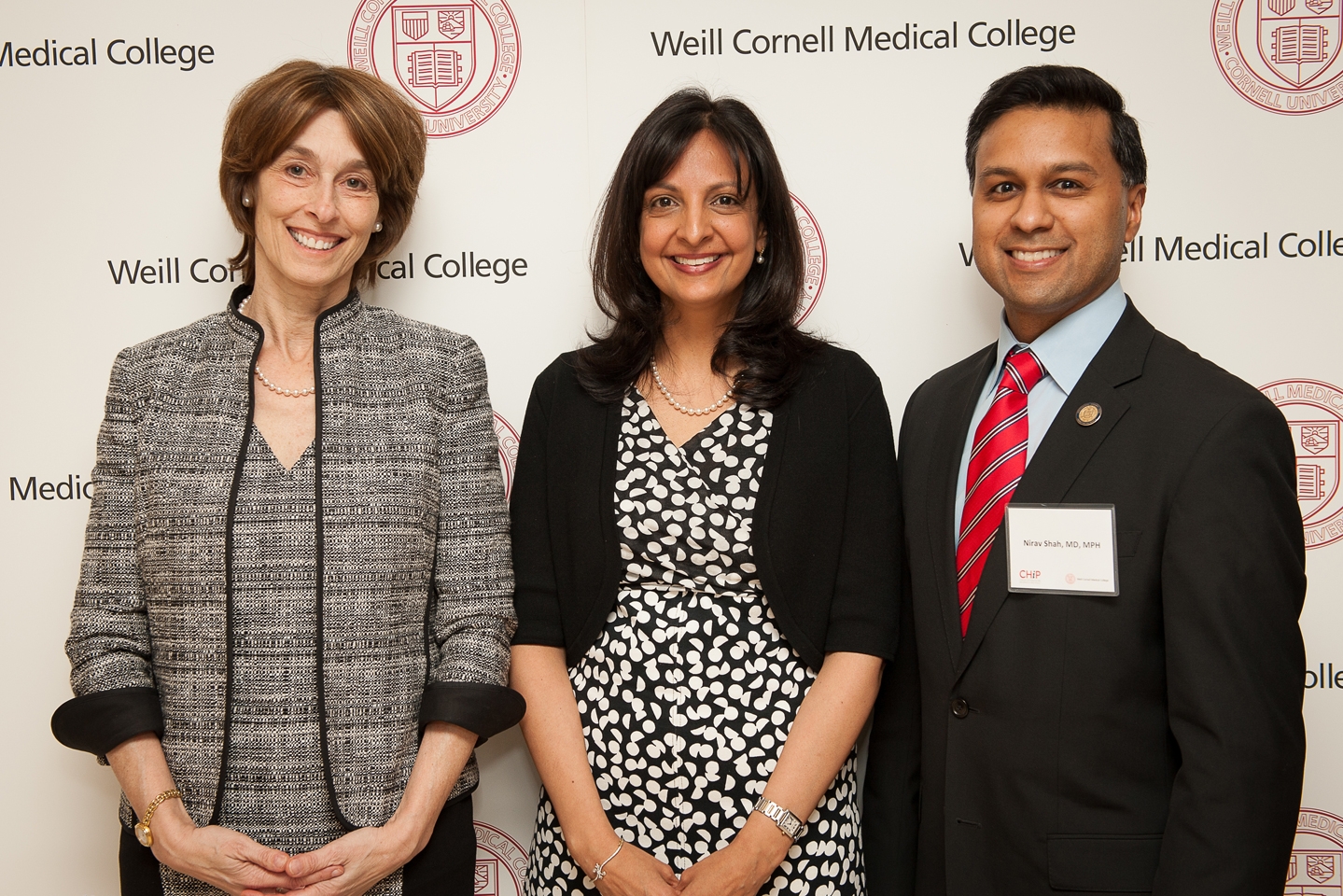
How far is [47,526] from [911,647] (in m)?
1.96

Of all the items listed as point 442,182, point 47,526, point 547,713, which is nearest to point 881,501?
point 547,713

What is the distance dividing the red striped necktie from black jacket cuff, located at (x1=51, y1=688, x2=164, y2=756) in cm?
137

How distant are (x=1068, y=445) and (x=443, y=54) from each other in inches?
62.8

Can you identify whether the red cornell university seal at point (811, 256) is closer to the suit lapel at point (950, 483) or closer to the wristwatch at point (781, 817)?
the suit lapel at point (950, 483)

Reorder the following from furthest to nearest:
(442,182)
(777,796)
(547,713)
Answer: (442,182), (547,713), (777,796)

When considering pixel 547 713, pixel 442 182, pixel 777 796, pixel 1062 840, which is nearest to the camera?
pixel 1062 840

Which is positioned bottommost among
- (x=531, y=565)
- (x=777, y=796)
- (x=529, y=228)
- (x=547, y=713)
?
(x=777, y=796)

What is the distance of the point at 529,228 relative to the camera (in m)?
2.05

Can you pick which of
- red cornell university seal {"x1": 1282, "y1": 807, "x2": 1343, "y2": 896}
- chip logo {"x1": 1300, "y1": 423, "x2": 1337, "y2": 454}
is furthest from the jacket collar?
red cornell university seal {"x1": 1282, "y1": 807, "x2": 1343, "y2": 896}

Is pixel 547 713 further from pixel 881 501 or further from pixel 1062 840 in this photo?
pixel 1062 840

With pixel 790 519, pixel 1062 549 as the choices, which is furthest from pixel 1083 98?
pixel 790 519

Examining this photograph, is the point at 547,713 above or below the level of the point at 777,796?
above

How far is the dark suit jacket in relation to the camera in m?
1.24

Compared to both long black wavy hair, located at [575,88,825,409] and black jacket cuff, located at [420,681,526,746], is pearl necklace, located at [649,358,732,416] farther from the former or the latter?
black jacket cuff, located at [420,681,526,746]
